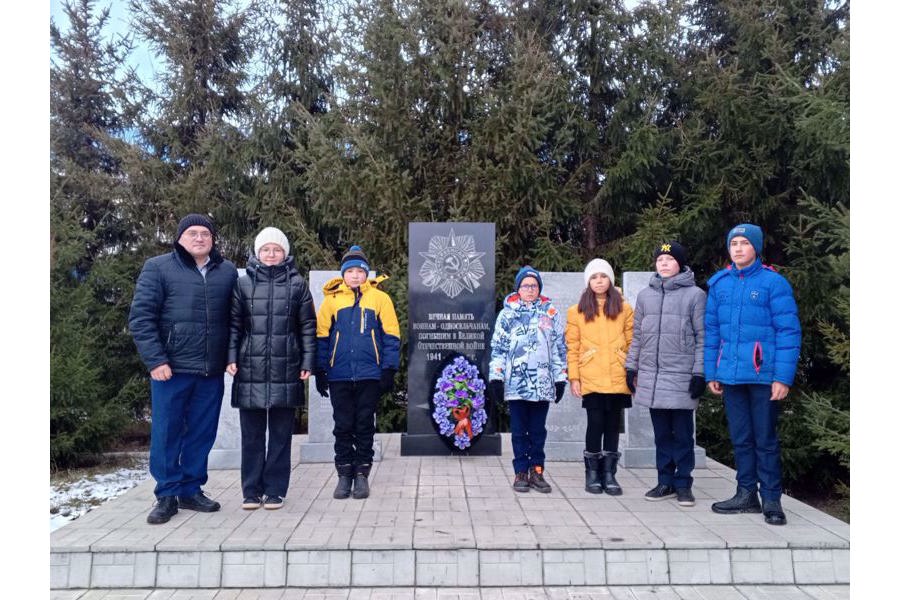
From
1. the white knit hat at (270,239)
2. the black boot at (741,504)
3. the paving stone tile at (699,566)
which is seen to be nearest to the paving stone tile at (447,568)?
the paving stone tile at (699,566)

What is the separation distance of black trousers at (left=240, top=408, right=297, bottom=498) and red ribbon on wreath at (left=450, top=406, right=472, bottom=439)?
6.51 feet

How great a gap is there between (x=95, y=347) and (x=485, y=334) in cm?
600

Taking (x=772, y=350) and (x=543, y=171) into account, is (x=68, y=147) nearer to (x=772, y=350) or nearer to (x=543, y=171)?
(x=543, y=171)

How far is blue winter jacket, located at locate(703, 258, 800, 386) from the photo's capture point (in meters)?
3.87

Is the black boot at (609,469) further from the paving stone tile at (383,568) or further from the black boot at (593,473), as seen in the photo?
the paving stone tile at (383,568)

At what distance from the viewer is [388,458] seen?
19.7 feet

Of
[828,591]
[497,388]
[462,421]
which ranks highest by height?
[497,388]

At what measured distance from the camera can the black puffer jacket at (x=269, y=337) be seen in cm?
407

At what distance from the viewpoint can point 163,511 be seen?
3.98m

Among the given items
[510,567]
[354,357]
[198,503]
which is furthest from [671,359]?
[198,503]

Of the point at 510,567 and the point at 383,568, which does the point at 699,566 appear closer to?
the point at 510,567

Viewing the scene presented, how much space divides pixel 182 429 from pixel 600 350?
9.37 feet

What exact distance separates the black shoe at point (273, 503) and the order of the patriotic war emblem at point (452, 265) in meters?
2.48

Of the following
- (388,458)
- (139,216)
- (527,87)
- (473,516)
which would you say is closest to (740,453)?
(473,516)
